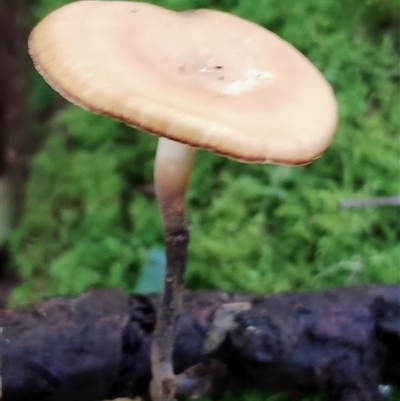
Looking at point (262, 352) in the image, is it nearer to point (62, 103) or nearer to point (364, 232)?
point (364, 232)

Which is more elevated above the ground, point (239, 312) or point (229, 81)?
point (229, 81)

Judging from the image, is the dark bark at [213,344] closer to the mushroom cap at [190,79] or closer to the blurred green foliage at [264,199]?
the blurred green foliage at [264,199]

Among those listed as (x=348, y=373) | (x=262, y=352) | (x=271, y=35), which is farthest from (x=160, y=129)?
(x=348, y=373)

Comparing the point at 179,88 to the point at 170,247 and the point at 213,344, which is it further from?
the point at 213,344

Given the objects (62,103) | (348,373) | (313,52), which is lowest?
(62,103)

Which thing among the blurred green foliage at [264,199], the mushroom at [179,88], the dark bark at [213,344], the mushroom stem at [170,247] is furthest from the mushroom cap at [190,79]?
the blurred green foliage at [264,199]

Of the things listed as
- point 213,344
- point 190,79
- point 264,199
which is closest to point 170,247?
point 213,344

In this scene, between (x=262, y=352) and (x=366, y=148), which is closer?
(x=262, y=352)
